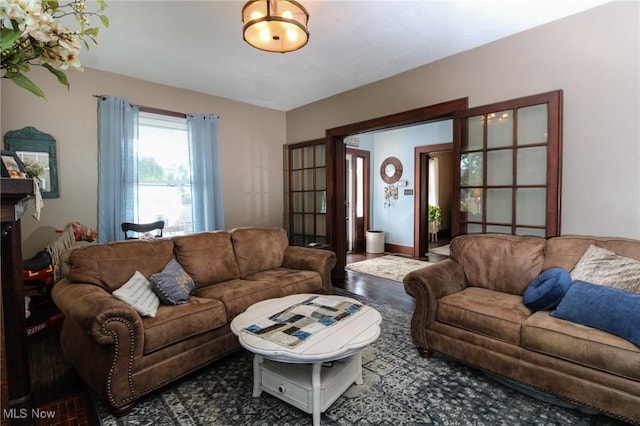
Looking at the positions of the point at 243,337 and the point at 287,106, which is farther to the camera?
the point at 287,106

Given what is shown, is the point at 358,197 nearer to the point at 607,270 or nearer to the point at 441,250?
the point at 441,250

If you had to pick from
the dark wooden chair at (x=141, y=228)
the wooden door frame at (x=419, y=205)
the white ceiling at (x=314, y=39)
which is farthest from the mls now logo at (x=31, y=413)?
the wooden door frame at (x=419, y=205)

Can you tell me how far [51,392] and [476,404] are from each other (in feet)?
8.92

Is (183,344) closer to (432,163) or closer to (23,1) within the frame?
(23,1)

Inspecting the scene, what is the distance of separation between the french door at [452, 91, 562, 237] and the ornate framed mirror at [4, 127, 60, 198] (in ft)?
14.0

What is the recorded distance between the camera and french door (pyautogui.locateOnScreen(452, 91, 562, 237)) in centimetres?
269

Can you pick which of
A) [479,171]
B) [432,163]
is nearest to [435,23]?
[479,171]

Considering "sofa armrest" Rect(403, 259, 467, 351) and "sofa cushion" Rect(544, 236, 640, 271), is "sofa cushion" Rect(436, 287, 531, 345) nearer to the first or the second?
"sofa armrest" Rect(403, 259, 467, 351)

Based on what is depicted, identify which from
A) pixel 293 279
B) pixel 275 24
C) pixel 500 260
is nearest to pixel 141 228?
pixel 293 279

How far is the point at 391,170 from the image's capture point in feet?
21.9

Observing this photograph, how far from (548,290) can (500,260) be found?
56 centimetres

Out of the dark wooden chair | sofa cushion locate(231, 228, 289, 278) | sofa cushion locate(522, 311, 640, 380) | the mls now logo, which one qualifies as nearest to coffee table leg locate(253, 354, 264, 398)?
the mls now logo

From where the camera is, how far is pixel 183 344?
2.08 meters

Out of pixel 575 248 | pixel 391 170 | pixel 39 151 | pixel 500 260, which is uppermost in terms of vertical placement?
pixel 391 170
